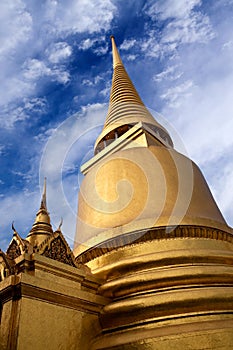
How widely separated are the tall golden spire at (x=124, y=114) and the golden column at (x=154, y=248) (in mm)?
623

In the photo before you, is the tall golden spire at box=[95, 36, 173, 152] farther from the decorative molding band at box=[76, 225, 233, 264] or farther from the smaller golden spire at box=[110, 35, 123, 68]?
the decorative molding band at box=[76, 225, 233, 264]

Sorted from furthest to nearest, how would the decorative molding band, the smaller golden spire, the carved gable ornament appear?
the smaller golden spire < the decorative molding band < the carved gable ornament

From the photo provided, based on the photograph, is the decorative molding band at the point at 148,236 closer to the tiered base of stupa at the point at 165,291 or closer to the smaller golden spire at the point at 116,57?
the tiered base of stupa at the point at 165,291

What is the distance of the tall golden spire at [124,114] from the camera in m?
7.59

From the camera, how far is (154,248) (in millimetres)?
4391

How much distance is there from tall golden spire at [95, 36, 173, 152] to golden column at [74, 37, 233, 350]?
0.62 m

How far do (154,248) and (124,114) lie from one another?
4185mm

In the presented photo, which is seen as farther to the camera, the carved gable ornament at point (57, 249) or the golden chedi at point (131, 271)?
the carved gable ornament at point (57, 249)

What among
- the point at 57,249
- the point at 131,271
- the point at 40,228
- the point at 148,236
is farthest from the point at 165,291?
the point at 40,228

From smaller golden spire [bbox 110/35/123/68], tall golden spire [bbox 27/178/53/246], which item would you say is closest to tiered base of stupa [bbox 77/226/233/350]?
tall golden spire [bbox 27/178/53/246]

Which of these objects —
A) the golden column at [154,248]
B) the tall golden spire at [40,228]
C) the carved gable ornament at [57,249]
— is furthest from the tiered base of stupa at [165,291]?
the tall golden spire at [40,228]

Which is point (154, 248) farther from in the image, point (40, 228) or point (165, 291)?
point (40, 228)

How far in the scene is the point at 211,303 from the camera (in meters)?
3.53

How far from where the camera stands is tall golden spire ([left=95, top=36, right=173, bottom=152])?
759 centimetres
